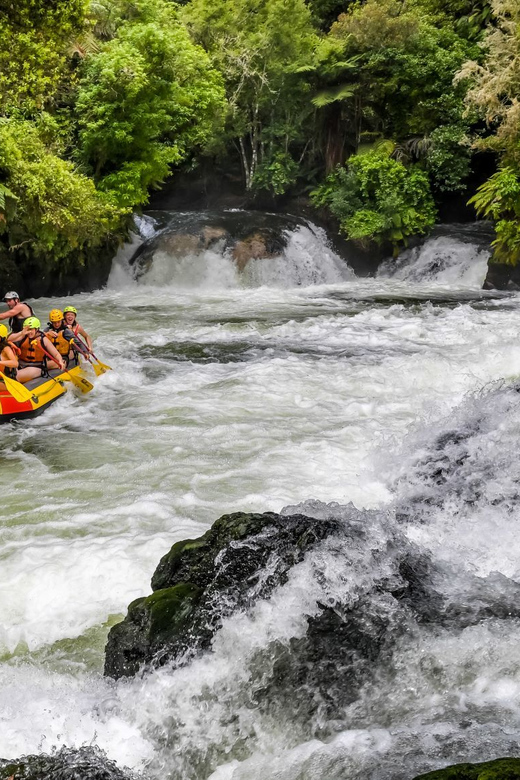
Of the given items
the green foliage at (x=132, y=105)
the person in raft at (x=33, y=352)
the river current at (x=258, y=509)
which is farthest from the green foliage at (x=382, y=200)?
the person in raft at (x=33, y=352)

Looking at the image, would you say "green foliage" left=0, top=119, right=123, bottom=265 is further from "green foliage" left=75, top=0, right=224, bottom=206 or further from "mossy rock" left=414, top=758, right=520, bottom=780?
"mossy rock" left=414, top=758, right=520, bottom=780

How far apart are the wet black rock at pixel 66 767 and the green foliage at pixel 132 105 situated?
40.9 feet

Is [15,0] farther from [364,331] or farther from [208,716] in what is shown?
Answer: [208,716]

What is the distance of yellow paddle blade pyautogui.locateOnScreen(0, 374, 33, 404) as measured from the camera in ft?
22.1

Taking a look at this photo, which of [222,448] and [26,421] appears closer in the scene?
[222,448]

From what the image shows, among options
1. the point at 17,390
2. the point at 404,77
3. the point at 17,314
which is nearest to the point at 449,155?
the point at 404,77

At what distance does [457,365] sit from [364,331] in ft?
8.08

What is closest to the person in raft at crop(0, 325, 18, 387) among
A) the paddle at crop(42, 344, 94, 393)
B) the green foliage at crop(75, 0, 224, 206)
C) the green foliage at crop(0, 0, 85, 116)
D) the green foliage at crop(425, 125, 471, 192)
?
the paddle at crop(42, 344, 94, 393)

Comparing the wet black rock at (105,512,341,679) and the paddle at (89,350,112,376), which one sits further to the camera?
the paddle at (89,350,112,376)

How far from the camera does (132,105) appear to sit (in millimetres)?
13656

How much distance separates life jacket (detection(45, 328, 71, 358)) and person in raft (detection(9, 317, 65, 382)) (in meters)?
0.28

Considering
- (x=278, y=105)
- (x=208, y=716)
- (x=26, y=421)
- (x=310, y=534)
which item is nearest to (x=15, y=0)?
(x=26, y=421)

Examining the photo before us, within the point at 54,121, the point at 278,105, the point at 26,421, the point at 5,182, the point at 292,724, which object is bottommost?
the point at 292,724

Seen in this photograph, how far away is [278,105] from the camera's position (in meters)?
19.0
